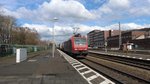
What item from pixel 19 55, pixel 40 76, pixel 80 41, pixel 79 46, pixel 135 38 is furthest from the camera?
pixel 135 38

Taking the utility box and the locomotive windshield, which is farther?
the locomotive windshield

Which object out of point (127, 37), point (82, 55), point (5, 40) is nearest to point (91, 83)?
point (82, 55)

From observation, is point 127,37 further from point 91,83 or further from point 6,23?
point 91,83

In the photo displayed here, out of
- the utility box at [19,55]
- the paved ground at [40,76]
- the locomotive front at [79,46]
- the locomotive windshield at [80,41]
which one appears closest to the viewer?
the paved ground at [40,76]

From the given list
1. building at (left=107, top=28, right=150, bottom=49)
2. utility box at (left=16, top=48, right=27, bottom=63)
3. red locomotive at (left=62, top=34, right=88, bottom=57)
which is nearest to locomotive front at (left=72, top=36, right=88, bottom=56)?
red locomotive at (left=62, top=34, right=88, bottom=57)

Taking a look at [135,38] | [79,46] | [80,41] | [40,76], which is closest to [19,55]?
[79,46]

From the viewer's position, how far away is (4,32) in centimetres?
10044

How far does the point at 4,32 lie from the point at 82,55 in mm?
62558

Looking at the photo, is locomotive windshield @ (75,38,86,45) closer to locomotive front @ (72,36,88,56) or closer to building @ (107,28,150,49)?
locomotive front @ (72,36,88,56)

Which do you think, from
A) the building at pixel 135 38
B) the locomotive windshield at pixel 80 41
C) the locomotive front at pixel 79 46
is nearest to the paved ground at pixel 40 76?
the locomotive front at pixel 79 46

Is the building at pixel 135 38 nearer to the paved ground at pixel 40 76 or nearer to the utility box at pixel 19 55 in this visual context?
the utility box at pixel 19 55

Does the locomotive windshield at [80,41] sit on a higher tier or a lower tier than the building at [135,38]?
lower

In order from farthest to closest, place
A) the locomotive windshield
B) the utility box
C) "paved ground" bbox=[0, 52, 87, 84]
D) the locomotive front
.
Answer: the locomotive windshield, the locomotive front, the utility box, "paved ground" bbox=[0, 52, 87, 84]

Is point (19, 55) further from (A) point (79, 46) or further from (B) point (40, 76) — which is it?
(B) point (40, 76)
